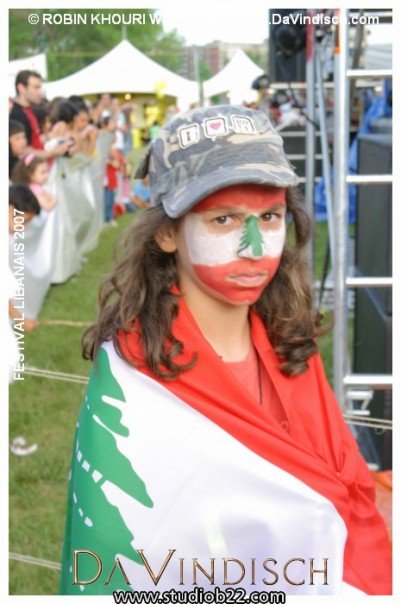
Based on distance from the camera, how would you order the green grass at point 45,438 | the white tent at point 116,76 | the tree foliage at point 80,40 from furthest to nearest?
the white tent at point 116,76
the green grass at point 45,438
the tree foliage at point 80,40

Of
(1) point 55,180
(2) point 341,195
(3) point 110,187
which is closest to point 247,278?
(2) point 341,195

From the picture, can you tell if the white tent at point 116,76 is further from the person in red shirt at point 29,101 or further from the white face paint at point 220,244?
the white face paint at point 220,244

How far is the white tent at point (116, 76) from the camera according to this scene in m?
13.4

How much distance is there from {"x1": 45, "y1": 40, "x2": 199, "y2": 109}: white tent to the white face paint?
11.1 m

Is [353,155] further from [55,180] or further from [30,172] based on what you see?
[30,172]

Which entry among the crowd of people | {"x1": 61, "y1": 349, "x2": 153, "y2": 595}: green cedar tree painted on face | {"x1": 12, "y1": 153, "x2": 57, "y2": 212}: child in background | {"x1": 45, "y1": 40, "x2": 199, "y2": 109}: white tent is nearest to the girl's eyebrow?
{"x1": 61, "y1": 349, "x2": 153, "y2": 595}: green cedar tree painted on face

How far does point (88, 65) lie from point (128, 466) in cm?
1239

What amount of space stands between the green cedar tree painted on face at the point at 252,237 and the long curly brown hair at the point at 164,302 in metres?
0.18

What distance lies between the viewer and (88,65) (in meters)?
13.7

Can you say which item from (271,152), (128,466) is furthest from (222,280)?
(128,466)

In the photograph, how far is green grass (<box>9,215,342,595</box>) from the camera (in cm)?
374

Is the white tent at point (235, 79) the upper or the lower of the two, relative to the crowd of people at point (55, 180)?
upper

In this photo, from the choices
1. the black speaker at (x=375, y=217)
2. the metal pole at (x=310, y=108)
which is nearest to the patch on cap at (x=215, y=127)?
the black speaker at (x=375, y=217)

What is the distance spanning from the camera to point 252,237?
1.90m
